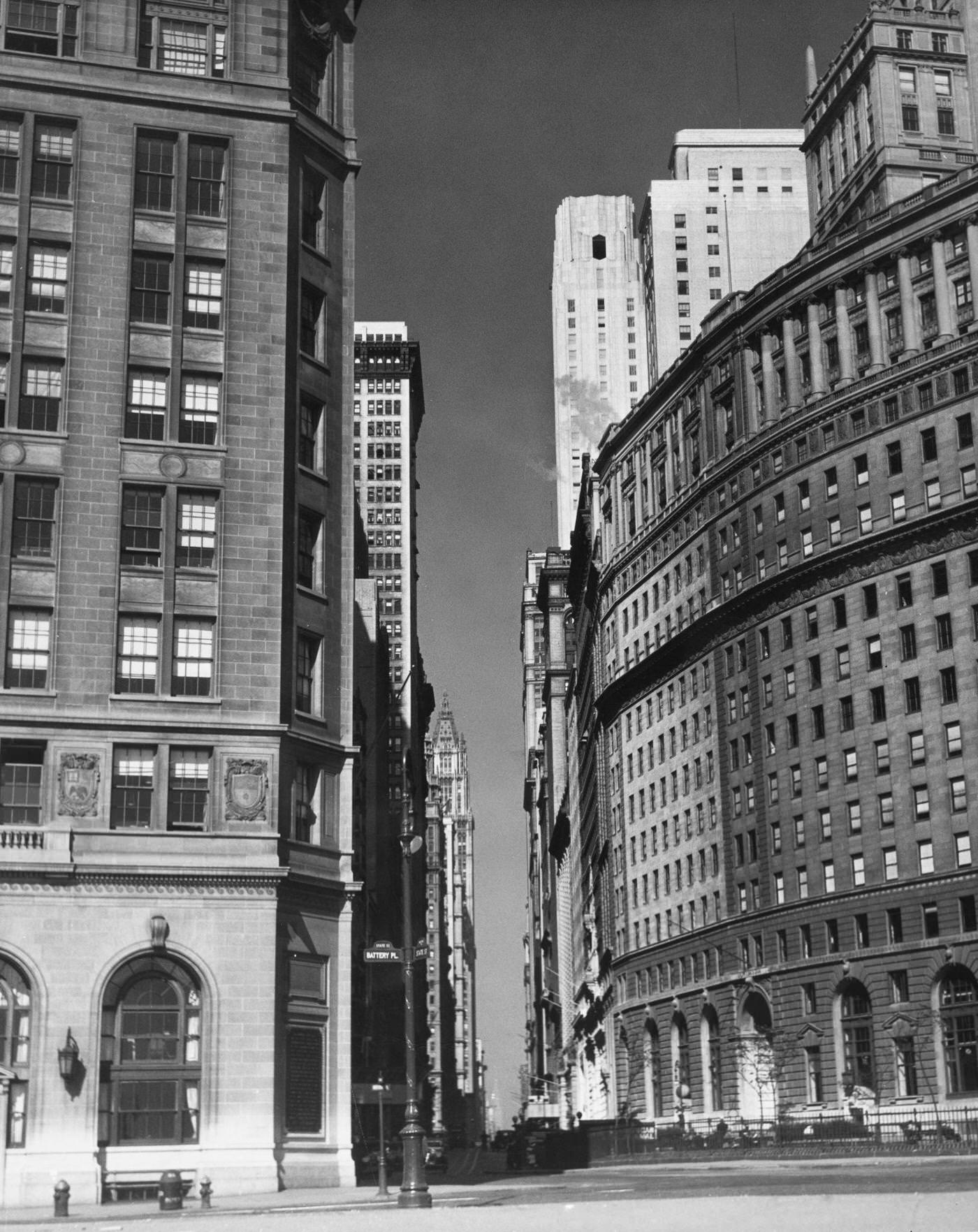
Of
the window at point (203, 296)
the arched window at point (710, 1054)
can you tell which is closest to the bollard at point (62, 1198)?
the window at point (203, 296)

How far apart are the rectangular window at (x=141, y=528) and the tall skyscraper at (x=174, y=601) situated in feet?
0.27

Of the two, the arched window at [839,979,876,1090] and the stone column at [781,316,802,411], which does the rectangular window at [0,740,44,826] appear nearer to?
the arched window at [839,979,876,1090]

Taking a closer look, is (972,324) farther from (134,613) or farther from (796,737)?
(134,613)

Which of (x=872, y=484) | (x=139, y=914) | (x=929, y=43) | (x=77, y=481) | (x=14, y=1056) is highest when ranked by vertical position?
(x=929, y=43)

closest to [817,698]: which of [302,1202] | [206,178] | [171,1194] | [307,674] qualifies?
[307,674]

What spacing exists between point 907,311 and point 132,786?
79240 mm

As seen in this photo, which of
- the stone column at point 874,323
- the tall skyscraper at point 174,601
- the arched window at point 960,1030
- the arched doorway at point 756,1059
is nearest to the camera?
the tall skyscraper at point 174,601

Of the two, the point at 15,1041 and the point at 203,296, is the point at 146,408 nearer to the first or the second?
the point at 203,296

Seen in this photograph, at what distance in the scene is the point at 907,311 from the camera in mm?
120375

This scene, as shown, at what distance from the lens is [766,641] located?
5030 inches

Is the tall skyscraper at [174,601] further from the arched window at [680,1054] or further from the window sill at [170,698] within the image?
the arched window at [680,1054]

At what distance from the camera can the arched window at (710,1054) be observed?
128625mm

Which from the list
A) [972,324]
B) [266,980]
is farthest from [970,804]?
[266,980]

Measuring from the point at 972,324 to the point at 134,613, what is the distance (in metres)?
73.5
